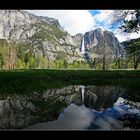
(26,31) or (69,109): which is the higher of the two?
(26,31)

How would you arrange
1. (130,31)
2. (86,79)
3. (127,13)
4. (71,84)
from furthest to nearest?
(86,79)
(71,84)
(130,31)
(127,13)

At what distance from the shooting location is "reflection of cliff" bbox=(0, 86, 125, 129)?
5.93m

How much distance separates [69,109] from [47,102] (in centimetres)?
68

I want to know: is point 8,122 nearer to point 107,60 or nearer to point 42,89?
point 42,89

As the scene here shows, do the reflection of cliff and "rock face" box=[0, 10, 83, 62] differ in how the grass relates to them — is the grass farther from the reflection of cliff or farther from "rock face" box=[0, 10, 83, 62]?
"rock face" box=[0, 10, 83, 62]

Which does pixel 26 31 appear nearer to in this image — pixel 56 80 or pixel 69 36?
pixel 69 36

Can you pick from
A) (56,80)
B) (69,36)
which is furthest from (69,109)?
(69,36)

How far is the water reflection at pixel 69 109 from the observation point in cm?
558

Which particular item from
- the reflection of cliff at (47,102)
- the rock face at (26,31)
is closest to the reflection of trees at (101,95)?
the reflection of cliff at (47,102)

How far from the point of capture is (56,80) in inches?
357
